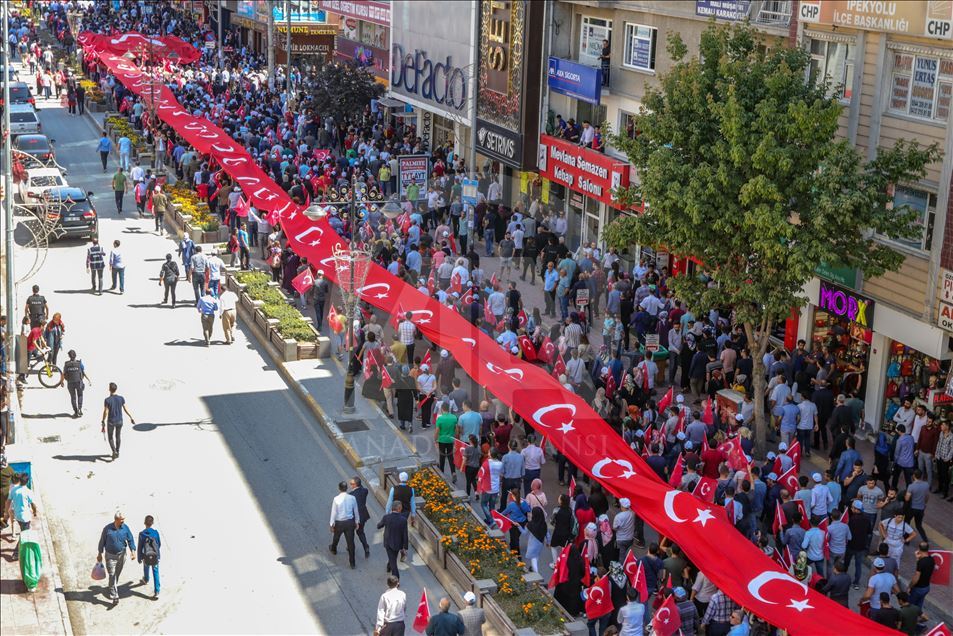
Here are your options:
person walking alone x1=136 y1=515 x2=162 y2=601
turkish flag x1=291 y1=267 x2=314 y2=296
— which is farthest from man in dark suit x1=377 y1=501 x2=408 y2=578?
turkish flag x1=291 y1=267 x2=314 y2=296

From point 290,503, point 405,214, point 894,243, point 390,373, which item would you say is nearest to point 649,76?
point 405,214

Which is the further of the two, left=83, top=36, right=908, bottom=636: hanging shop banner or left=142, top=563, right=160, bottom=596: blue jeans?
left=142, top=563, right=160, bottom=596: blue jeans

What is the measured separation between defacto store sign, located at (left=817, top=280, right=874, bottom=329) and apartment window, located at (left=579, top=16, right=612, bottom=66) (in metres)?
13.0

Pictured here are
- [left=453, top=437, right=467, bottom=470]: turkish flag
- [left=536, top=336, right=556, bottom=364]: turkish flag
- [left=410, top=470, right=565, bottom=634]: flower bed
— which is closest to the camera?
[left=410, top=470, right=565, bottom=634]: flower bed

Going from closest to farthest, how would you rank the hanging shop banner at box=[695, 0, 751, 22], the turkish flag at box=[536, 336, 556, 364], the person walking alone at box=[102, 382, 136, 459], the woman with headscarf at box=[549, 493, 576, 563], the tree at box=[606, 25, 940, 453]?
the woman with headscarf at box=[549, 493, 576, 563], the tree at box=[606, 25, 940, 453], the person walking alone at box=[102, 382, 136, 459], the turkish flag at box=[536, 336, 556, 364], the hanging shop banner at box=[695, 0, 751, 22]

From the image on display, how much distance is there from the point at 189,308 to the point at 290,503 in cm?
1186

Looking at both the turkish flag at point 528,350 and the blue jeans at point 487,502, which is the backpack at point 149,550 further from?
the turkish flag at point 528,350

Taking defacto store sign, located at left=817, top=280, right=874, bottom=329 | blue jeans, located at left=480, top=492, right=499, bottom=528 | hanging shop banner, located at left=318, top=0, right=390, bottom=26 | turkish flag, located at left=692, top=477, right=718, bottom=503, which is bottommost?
blue jeans, located at left=480, top=492, right=499, bottom=528

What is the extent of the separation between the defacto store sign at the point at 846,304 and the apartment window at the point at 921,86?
369cm

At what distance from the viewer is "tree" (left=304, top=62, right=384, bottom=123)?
49281 mm

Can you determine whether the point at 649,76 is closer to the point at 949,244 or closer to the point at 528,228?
the point at 528,228

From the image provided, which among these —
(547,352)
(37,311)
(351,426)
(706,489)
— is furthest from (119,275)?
(706,489)

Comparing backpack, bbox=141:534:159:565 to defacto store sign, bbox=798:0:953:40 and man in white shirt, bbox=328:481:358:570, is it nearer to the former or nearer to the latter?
man in white shirt, bbox=328:481:358:570

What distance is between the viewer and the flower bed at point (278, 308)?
29.2 meters
